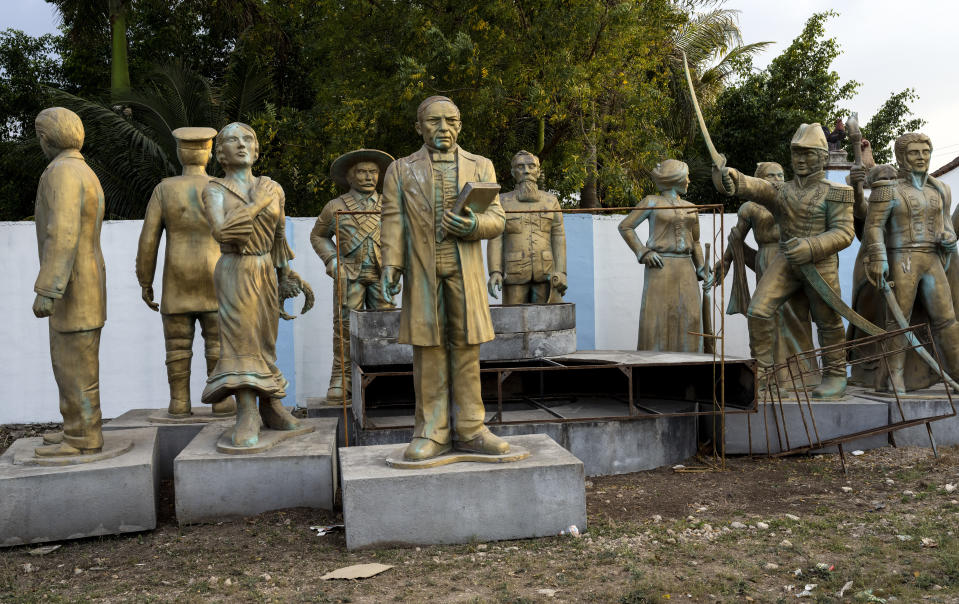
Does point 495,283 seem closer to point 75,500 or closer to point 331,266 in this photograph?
point 331,266

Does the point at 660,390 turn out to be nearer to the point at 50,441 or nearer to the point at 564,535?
the point at 564,535

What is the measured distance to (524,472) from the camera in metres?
4.53

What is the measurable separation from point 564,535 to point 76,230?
10.7 ft

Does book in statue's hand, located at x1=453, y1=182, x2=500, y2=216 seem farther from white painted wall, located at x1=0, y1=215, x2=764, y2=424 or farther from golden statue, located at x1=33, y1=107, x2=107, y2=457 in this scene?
white painted wall, located at x1=0, y1=215, x2=764, y2=424

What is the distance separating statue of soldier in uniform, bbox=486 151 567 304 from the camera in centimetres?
808

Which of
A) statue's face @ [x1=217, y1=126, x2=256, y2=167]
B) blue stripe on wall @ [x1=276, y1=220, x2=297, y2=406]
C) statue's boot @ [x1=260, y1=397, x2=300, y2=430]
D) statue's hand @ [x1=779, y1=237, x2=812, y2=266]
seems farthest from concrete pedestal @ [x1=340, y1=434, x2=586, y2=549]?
blue stripe on wall @ [x1=276, y1=220, x2=297, y2=406]

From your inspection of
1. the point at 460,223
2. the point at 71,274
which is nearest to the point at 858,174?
the point at 460,223

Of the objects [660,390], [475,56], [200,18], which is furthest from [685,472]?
[200,18]

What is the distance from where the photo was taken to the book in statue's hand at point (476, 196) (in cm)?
428

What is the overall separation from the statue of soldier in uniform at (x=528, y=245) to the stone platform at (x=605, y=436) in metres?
1.72

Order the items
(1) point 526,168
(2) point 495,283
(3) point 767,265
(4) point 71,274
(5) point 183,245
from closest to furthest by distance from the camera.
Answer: (4) point 71,274 < (5) point 183,245 < (3) point 767,265 < (2) point 495,283 < (1) point 526,168

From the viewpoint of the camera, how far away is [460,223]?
14.3 feet

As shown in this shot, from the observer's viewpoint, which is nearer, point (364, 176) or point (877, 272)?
point (877, 272)

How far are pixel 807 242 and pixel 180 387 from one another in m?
5.06
